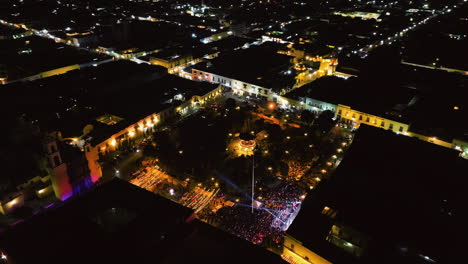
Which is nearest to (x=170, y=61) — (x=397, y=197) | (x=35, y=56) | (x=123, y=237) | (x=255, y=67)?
(x=255, y=67)

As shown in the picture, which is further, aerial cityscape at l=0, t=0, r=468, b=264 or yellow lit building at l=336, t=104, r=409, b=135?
yellow lit building at l=336, t=104, r=409, b=135

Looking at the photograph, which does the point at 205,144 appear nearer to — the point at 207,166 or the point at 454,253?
the point at 207,166

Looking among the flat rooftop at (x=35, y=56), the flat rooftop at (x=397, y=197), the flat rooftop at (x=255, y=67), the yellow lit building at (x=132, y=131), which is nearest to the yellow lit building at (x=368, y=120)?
the flat rooftop at (x=397, y=197)

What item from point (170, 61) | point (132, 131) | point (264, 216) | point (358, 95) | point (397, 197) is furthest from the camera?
point (170, 61)

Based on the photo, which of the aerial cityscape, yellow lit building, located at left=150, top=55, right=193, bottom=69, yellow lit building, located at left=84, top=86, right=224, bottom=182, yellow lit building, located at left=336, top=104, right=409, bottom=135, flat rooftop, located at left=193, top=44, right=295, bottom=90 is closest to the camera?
the aerial cityscape

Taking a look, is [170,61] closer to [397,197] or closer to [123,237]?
A: [123,237]

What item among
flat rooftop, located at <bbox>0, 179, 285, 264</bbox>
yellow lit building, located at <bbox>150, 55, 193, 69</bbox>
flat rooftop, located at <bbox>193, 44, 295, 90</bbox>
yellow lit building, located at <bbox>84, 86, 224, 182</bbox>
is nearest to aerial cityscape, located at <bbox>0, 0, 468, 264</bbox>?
flat rooftop, located at <bbox>0, 179, 285, 264</bbox>

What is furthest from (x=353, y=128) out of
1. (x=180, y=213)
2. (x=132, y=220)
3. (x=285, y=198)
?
(x=132, y=220)

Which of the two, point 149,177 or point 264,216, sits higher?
point 149,177

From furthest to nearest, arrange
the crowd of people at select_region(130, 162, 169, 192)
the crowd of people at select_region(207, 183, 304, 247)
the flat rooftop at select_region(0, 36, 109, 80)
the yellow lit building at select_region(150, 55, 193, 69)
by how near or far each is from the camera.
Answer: the yellow lit building at select_region(150, 55, 193, 69) → the flat rooftop at select_region(0, 36, 109, 80) → the crowd of people at select_region(130, 162, 169, 192) → the crowd of people at select_region(207, 183, 304, 247)

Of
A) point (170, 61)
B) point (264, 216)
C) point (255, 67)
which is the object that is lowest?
point (264, 216)

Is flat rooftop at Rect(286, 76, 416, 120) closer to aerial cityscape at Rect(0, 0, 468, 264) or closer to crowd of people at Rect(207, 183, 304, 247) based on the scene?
aerial cityscape at Rect(0, 0, 468, 264)
